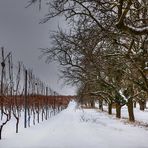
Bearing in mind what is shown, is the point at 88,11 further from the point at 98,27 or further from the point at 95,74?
the point at 95,74

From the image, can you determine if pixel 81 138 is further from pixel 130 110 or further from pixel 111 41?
pixel 130 110

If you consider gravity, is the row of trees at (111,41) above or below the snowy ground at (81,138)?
above

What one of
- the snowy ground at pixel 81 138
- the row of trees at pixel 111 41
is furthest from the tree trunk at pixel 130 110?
the snowy ground at pixel 81 138

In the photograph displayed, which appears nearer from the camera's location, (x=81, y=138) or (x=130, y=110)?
(x=81, y=138)

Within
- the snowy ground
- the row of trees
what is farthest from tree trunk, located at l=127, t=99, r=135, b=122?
the snowy ground

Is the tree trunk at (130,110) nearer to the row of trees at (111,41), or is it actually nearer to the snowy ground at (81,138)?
the row of trees at (111,41)

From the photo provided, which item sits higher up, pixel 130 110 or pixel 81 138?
pixel 130 110

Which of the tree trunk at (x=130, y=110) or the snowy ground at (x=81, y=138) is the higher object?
the tree trunk at (x=130, y=110)

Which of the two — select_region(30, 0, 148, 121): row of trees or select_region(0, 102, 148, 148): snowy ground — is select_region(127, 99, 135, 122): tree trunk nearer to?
select_region(30, 0, 148, 121): row of trees

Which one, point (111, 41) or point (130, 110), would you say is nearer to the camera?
point (111, 41)

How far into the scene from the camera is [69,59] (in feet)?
101

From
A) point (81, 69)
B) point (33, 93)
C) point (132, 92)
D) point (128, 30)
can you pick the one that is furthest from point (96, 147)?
point (33, 93)

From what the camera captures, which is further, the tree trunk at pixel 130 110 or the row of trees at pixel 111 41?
the tree trunk at pixel 130 110

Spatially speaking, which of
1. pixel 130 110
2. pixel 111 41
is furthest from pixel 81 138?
pixel 130 110
